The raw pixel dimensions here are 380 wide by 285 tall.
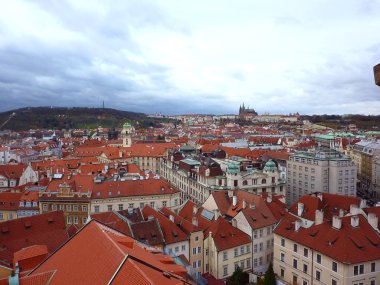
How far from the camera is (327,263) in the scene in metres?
32.6

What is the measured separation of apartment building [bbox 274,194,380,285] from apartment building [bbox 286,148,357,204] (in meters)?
24.8

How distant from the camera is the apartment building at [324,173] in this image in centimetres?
6433

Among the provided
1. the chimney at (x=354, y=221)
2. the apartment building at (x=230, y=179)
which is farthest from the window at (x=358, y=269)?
the apartment building at (x=230, y=179)

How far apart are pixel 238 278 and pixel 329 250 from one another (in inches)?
387

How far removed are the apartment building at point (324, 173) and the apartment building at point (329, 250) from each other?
81.2 feet

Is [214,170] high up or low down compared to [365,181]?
up

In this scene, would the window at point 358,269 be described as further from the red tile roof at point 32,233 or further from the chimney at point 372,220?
the red tile roof at point 32,233

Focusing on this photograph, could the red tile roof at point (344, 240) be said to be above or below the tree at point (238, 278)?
above

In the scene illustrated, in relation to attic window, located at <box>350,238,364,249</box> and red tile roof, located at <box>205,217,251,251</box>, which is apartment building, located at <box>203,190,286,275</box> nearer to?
red tile roof, located at <box>205,217,251,251</box>

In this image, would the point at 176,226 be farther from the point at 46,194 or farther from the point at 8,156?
the point at 8,156

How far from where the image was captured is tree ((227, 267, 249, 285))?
3669 cm

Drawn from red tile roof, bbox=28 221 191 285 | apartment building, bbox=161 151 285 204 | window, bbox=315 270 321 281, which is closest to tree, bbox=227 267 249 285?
window, bbox=315 270 321 281

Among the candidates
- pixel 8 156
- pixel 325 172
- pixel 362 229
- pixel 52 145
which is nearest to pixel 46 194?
pixel 362 229

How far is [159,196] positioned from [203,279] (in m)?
19.9
